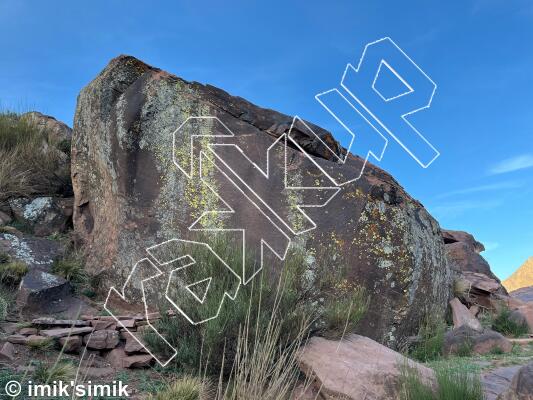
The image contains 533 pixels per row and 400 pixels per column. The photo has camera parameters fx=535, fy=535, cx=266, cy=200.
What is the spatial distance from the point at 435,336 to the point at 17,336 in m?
5.16

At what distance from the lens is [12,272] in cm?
712

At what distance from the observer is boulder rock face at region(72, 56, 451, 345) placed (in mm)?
7246

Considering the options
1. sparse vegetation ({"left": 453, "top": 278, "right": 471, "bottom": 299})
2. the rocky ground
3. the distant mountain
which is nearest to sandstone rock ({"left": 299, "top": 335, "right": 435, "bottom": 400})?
the rocky ground

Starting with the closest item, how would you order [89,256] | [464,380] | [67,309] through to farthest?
[464,380] → [67,309] → [89,256]

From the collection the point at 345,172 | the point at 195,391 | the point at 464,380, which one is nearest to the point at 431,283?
the point at 345,172

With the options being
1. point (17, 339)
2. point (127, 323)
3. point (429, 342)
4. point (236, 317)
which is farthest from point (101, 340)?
point (429, 342)

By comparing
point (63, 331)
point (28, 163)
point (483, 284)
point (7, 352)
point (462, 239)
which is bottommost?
point (7, 352)

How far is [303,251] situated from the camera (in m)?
7.10

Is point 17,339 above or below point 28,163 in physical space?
below

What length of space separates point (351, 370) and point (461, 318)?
5261mm

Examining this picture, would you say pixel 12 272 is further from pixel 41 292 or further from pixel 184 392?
pixel 184 392

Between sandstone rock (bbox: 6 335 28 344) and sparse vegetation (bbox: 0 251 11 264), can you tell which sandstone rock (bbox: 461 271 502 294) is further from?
sandstone rock (bbox: 6 335 28 344)

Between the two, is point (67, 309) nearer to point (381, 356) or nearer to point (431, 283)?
point (381, 356)

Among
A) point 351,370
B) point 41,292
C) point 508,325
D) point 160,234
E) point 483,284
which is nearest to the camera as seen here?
point 351,370
